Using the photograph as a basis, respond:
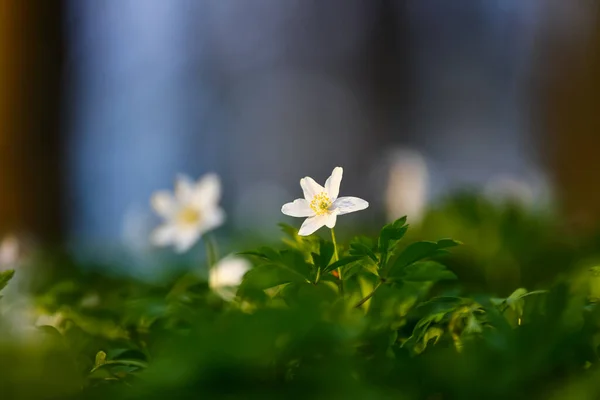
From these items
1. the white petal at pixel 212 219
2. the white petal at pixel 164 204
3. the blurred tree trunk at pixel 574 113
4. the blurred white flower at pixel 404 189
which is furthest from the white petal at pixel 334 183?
the blurred tree trunk at pixel 574 113

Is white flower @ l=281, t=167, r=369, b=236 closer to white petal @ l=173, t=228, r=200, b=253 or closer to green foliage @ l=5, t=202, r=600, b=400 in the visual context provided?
green foliage @ l=5, t=202, r=600, b=400

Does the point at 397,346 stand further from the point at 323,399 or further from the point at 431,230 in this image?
the point at 431,230

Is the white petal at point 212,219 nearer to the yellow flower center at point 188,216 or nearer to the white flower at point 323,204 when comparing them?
the yellow flower center at point 188,216

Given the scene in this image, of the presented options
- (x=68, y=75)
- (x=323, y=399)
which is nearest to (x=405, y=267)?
(x=323, y=399)

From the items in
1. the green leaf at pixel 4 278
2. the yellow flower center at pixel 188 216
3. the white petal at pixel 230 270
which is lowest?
the green leaf at pixel 4 278

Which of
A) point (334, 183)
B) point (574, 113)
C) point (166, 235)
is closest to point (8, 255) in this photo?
point (166, 235)

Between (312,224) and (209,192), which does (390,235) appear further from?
(209,192)

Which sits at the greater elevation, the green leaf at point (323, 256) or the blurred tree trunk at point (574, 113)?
the blurred tree trunk at point (574, 113)
